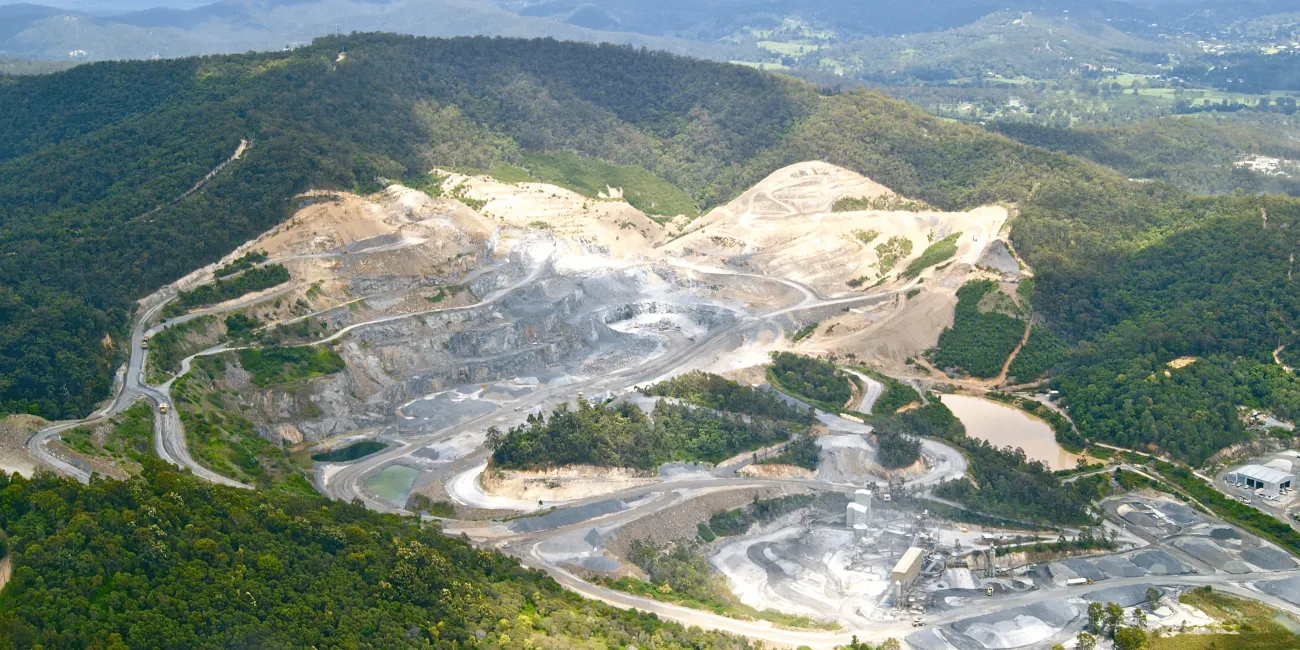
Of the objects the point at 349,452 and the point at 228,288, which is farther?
the point at 228,288

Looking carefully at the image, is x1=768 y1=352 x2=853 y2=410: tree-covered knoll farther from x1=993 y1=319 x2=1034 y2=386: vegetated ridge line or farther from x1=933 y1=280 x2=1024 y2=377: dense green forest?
x1=993 y1=319 x2=1034 y2=386: vegetated ridge line

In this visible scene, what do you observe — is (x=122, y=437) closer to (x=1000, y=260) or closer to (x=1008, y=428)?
(x=1008, y=428)

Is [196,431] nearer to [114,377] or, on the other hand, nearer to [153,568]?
[114,377]

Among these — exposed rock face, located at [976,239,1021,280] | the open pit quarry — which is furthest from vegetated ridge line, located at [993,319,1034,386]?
the open pit quarry

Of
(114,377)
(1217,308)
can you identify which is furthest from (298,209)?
(1217,308)

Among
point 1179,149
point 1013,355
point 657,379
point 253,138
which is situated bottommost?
point 657,379

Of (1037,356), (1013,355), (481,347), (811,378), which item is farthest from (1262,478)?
(481,347)
